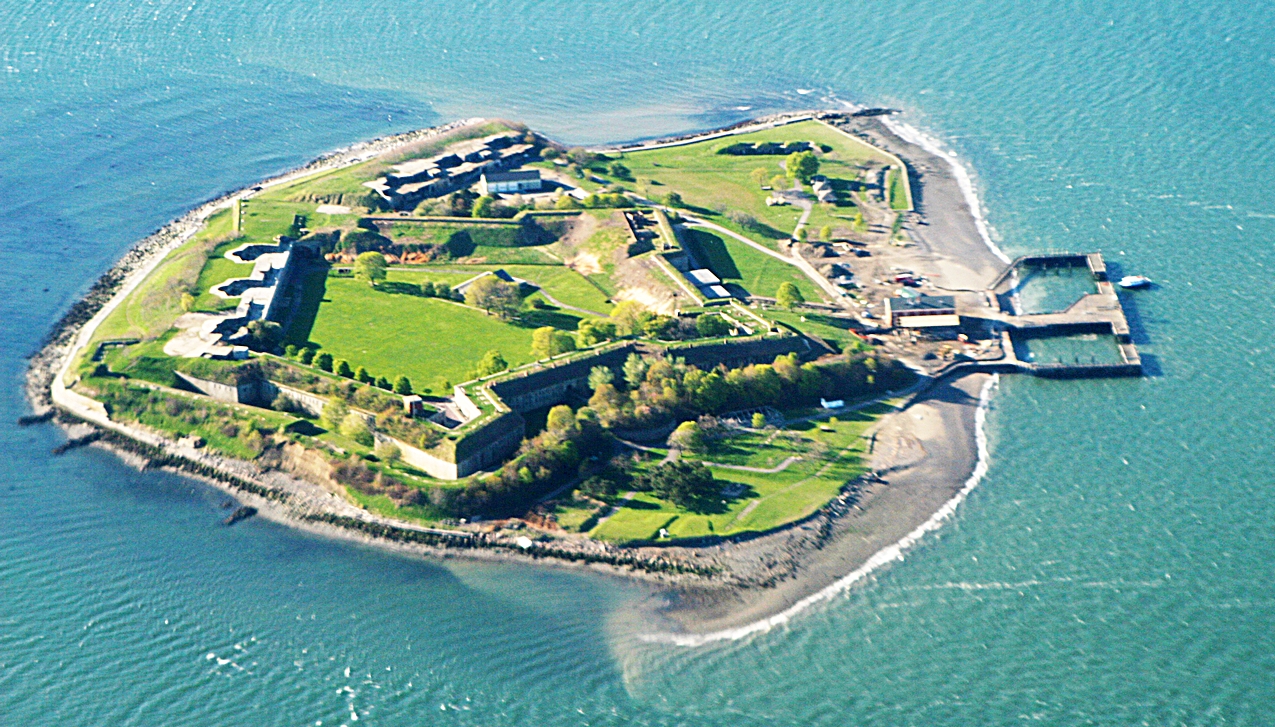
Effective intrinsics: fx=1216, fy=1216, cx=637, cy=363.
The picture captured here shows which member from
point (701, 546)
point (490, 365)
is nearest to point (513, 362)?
point (490, 365)

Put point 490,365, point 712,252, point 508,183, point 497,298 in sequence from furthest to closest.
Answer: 1. point 508,183
2. point 712,252
3. point 497,298
4. point 490,365

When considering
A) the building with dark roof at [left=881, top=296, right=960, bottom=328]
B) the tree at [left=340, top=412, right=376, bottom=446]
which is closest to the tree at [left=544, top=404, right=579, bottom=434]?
the tree at [left=340, top=412, right=376, bottom=446]

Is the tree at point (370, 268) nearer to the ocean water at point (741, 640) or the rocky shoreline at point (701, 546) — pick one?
the rocky shoreline at point (701, 546)

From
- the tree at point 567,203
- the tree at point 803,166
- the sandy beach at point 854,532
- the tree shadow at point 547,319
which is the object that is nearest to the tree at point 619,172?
the tree at point 567,203

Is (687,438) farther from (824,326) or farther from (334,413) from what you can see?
(334,413)

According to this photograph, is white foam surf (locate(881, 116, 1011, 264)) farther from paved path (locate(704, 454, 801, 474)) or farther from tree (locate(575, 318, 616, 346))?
paved path (locate(704, 454, 801, 474))
